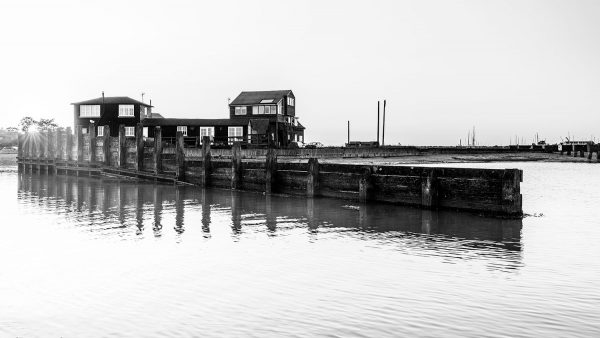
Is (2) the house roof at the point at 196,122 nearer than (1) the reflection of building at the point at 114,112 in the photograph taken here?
No

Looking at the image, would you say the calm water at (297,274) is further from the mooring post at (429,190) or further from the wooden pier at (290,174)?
the wooden pier at (290,174)

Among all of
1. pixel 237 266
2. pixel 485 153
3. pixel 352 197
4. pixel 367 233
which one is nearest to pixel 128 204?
pixel 352 197

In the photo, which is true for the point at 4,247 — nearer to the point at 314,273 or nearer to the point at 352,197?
the point at 314,273

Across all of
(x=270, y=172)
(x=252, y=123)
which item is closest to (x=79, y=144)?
(x=270, y=172)

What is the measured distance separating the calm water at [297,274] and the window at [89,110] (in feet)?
188

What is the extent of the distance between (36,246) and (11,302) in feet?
18.3

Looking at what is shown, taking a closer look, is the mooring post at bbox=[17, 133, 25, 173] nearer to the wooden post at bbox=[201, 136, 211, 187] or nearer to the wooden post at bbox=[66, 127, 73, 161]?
the wooden post at bbox=[66, 127, 73, 161]

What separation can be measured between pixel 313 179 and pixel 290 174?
2.45m

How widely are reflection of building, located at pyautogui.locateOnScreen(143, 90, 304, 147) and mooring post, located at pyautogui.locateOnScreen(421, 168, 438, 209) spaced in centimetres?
4642

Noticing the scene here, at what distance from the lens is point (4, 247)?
1439cm

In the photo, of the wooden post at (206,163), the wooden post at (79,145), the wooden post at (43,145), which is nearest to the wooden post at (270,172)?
the wooden post at (206,163)

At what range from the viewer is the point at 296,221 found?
64.1ft

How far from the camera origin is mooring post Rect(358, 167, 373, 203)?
23672 mm

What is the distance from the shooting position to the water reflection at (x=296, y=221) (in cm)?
1505
